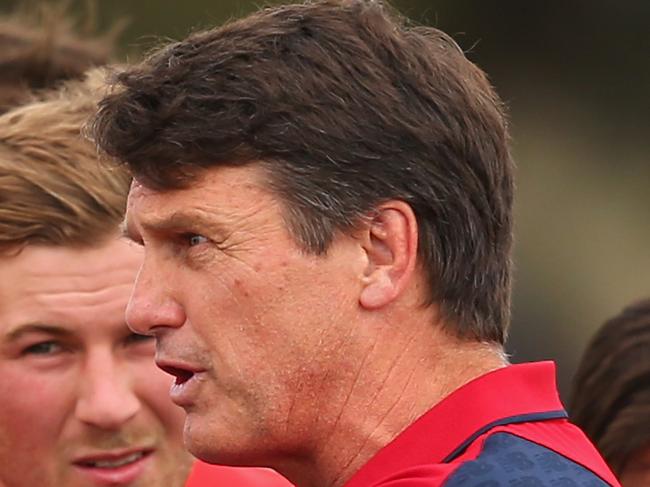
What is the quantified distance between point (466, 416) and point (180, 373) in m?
0.52

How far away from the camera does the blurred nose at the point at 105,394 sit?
3848mm

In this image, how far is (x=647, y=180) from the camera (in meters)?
10.5

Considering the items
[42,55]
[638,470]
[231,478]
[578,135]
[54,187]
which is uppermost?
[578,135]

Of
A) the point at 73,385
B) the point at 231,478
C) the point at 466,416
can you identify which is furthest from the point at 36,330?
the point at 466,416

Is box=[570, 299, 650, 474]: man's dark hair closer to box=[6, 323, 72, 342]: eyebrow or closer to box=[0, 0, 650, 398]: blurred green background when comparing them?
box=[6, 323, 72, 342]: eyebrow

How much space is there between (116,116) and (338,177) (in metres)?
0.42

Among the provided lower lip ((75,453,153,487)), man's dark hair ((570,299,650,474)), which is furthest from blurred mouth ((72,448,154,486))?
man's dark hair ((570,299,650,474))

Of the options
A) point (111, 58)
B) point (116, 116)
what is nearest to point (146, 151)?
point (116, 116)

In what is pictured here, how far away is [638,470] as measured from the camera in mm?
4293

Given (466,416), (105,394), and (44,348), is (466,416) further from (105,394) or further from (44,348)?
(44,348)

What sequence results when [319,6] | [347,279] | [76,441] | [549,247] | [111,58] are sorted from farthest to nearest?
[549,247]
[111,58]
[76,441]
[319,6]
[347,279]

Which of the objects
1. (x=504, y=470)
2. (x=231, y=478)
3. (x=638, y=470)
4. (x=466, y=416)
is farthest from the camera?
(x=638, y=470)

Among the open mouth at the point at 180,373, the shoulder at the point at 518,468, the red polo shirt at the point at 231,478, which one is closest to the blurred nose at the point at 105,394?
the red polo shirt at the point at 231,478

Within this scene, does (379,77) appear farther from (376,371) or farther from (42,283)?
(42,283)
